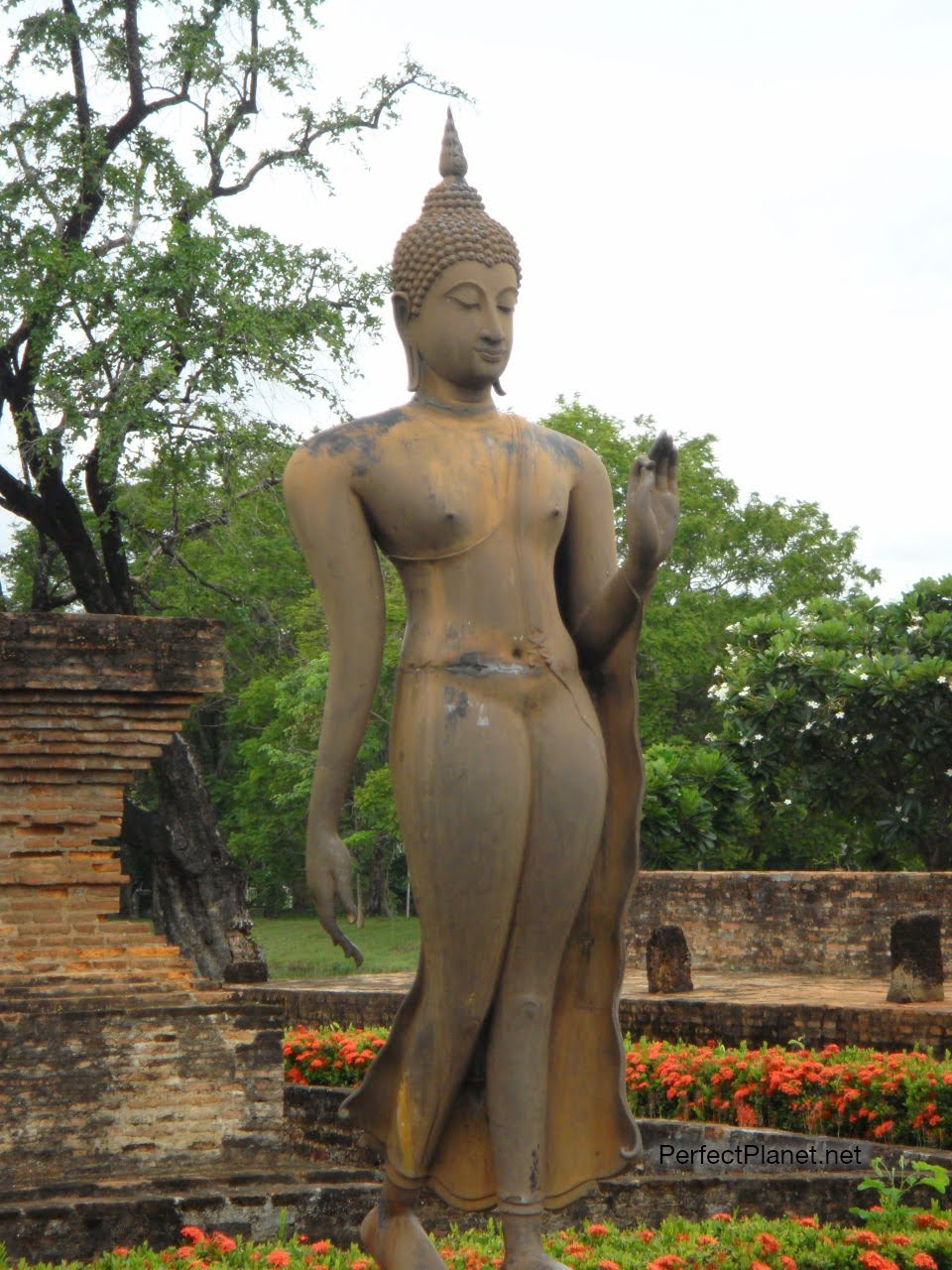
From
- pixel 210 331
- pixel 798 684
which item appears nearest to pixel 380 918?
pixel 798 684

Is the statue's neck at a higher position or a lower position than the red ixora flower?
higher

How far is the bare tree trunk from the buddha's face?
14270 millimetres

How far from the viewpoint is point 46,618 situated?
6633 millimetres

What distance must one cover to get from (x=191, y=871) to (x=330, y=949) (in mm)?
9221

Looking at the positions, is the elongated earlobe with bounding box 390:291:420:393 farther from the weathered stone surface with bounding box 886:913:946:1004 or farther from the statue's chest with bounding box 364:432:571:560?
the weathered stone surface with bounding box 886:913:946:1004

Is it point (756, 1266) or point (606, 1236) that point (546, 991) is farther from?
point (606, 1236)

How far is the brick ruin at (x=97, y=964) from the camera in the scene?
6109 millimetres

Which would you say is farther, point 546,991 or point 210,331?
point 210,331

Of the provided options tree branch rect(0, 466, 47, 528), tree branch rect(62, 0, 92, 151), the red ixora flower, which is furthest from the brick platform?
tree branch rect(62, 0, 92, 151)

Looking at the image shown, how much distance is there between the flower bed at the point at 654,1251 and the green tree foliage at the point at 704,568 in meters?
21.5

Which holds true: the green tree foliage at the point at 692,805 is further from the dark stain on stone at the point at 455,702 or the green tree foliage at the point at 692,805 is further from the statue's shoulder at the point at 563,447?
the dark stain on stone at the point at 455,702

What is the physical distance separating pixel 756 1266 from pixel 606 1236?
0.65 m

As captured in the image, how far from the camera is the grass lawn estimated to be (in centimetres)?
2316

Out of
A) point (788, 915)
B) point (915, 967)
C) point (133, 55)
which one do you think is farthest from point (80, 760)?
point (133, 55)
